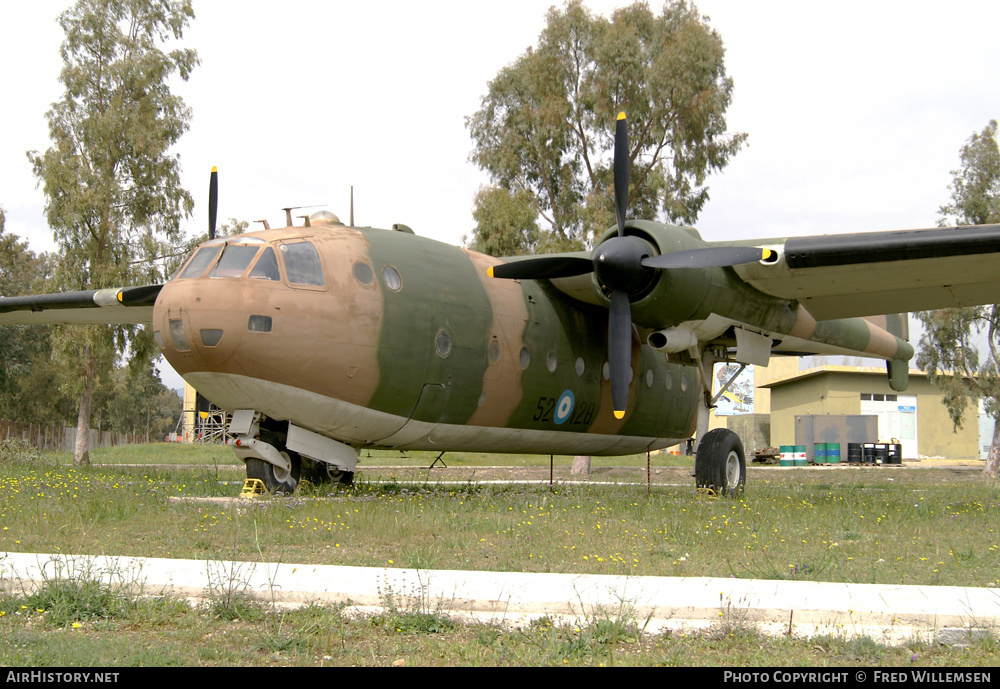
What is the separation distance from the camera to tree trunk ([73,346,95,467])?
26.5 meters

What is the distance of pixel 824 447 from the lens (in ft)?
143

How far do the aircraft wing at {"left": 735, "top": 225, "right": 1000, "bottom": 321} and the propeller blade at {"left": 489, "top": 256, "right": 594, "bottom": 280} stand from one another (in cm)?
271

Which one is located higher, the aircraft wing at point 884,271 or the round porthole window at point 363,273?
the aircraft wing at point 884,271

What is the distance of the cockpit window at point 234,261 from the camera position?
11.8m

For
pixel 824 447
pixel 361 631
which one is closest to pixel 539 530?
pixel 361 631

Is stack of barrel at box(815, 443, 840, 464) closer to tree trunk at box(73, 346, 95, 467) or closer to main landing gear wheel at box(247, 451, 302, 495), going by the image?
tree trunk at box(73, 346, 95, 467)

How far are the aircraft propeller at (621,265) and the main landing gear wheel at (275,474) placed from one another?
4.60 meters

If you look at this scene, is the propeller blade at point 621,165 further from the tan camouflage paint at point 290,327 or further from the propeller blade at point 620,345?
the tan camouflage paint at point 290,327

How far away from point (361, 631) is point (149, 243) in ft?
83.4

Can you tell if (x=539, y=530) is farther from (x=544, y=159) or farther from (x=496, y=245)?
(x=544, y=159)

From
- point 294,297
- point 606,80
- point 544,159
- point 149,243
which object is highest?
point 606,80

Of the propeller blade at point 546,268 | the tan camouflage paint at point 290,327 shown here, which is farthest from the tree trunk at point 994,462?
the tan camouflage paint at point 290,327

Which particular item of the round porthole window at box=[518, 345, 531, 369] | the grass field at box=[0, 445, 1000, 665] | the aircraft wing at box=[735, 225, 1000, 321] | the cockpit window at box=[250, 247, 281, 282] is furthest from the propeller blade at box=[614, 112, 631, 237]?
the cockpit window at box=[250, 247, 281, 282]

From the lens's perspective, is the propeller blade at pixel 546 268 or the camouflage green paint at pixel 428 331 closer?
the camouflage green paint at pixel 428 331
